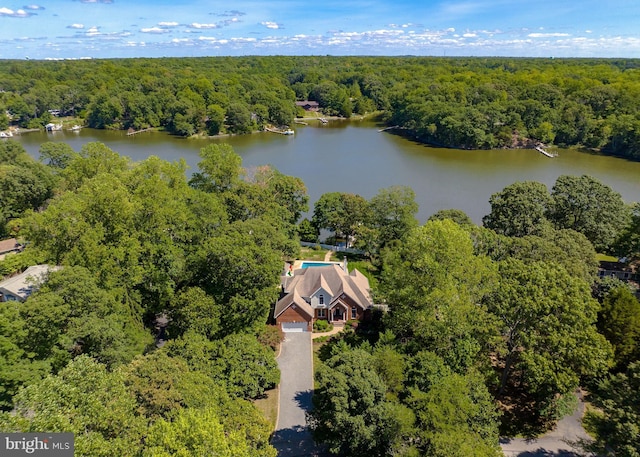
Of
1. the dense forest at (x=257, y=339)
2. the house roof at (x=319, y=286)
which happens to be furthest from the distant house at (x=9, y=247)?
the house roof at (x=319, y=286)

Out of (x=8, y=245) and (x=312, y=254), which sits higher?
(x=8, y=245)

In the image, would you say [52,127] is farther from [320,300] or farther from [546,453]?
[546,453]

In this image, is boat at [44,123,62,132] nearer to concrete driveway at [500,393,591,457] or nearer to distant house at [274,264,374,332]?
distant house at [274,264,374,332]

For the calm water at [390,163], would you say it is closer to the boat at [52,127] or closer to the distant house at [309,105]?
the boat at [52,127]

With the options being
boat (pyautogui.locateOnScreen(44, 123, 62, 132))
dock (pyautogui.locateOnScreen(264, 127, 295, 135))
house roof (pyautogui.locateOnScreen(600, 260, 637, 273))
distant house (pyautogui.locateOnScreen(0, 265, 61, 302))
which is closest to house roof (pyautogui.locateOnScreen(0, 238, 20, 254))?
distant house (pyautogui.locateOnScreen(0, 265, 61, 302))

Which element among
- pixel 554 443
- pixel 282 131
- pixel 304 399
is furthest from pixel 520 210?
pixel 282 131

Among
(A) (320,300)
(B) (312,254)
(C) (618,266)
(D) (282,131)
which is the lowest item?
(B) (312,254)

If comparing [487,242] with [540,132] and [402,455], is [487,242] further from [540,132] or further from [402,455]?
[540,132]
